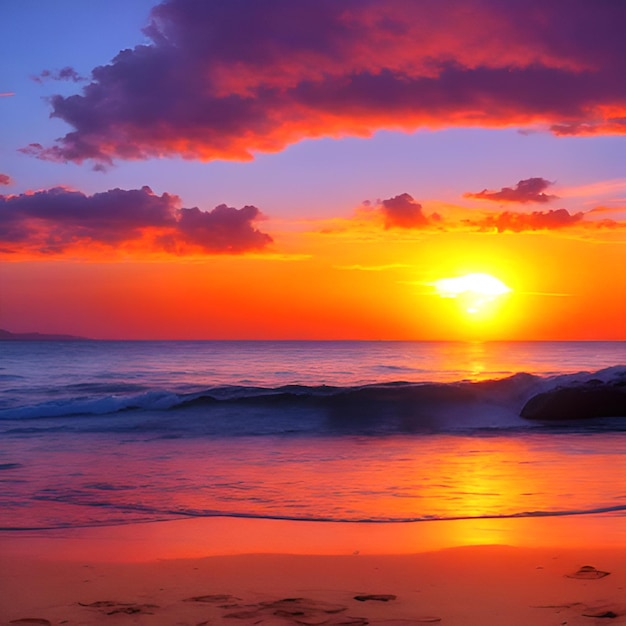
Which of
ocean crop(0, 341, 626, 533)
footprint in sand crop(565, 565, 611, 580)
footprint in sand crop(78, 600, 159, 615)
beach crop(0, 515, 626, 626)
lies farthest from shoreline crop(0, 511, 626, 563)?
footprint in sand crop(78, 600, 159, 615)

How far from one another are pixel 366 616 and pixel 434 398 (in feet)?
71.7

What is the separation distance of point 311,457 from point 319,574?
26.8 ft

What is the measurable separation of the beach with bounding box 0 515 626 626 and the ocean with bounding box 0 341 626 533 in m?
0.79

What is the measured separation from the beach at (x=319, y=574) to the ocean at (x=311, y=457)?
0.79m

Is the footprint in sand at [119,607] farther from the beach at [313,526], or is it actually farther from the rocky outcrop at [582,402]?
the rocky outcrop at [582,402]

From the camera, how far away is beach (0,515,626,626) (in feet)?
17.0

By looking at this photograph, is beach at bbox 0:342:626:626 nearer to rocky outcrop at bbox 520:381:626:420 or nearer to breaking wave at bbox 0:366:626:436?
breaking wave at bbox 0:366:626:436

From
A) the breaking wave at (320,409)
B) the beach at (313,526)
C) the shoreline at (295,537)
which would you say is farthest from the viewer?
the breaking wave at (320,409)

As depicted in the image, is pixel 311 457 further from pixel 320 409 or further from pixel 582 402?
pixel 320 409

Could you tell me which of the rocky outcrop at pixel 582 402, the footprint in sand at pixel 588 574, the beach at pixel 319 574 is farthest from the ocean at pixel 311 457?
the footprint in sand at pixel 588 574

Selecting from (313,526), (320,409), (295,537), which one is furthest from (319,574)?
(320,409)

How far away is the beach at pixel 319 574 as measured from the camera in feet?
17.0

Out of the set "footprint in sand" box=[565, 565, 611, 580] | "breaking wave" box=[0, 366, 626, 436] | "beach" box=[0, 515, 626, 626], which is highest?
A: "footprint in sand" box=[565, 565, 611, 580]

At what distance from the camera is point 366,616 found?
513 cm
